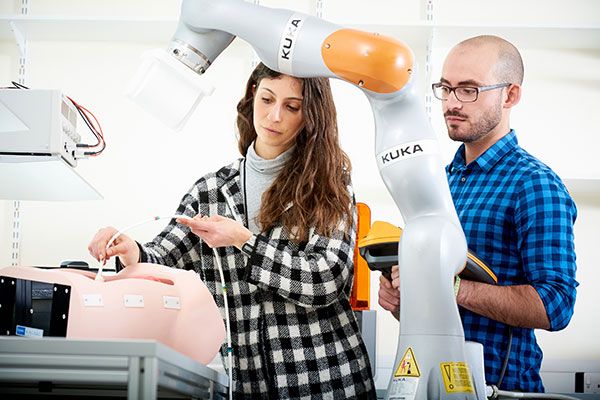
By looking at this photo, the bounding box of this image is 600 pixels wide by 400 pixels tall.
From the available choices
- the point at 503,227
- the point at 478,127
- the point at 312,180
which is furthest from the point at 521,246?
the point at 312,180

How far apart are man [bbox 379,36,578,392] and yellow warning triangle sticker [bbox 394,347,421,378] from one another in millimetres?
180

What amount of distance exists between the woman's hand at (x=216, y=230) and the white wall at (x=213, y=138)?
1.69 metres

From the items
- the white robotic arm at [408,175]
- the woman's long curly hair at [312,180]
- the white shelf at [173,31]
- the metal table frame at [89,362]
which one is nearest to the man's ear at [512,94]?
the woman's long curly hair at [312,180]

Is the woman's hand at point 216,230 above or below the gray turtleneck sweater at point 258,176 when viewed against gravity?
below

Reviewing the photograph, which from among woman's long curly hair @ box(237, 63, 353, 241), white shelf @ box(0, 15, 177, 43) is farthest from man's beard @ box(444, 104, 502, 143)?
white shelf @ box(0, 15, 177, 43)

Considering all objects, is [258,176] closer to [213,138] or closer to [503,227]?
[503,227]

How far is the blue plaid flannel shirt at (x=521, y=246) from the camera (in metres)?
1.89

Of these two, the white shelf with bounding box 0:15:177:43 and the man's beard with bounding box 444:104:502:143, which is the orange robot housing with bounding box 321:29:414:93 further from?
the white shelf with bounding box 0:15:177:43

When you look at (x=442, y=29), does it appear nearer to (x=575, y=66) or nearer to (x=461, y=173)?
(x=575, y=66)

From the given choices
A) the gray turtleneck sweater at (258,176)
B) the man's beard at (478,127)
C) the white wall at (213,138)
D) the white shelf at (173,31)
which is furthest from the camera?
the white wall at (213,138)

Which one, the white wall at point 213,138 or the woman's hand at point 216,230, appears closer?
the woman's hand at point 216,230

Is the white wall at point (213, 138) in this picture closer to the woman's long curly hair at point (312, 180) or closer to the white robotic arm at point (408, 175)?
the woman's long curly hair at point (312, 180)

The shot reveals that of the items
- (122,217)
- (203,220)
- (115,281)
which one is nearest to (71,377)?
(115,281)

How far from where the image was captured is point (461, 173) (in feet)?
7.20
